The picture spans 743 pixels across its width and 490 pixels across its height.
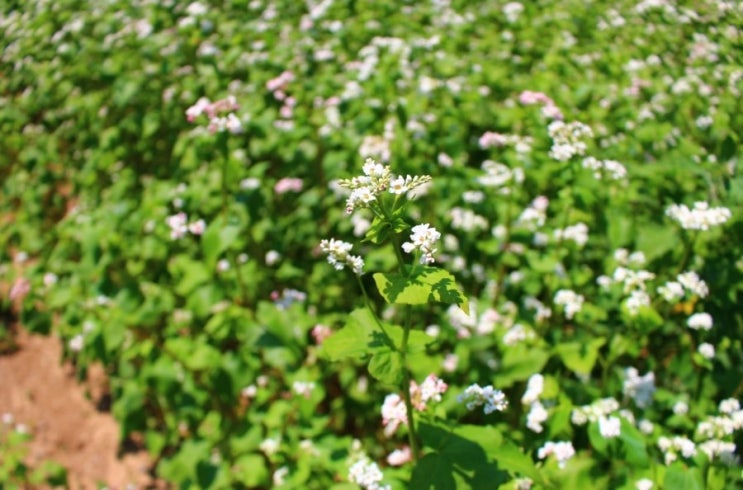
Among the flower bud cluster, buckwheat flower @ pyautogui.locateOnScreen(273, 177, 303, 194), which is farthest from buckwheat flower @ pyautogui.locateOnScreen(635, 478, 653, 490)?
buckwheat flower @ pyautogui.locateOnScreen(273, 177, 303, 194)

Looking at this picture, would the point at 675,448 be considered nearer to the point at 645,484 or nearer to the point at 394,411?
the point at 645,484

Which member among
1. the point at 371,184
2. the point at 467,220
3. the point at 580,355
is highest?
the point at 371,184

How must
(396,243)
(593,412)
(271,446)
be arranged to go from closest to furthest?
(396,243) < (593,412) < (271,446)

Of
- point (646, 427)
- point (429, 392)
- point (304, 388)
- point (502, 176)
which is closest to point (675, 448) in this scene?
A: point (646, 427)

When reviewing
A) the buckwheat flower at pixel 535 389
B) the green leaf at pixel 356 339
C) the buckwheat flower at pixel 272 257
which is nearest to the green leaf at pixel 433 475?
the green leaf at pixel 356 339

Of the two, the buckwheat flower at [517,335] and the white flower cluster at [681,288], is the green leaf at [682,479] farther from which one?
the buckwheat flower at [517,335]

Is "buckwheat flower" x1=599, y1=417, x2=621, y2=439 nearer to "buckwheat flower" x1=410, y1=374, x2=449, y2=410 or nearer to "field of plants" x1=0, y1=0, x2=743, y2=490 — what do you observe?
"field of plants" x1=0, y1=0, x2=743, y2=490
